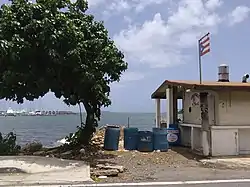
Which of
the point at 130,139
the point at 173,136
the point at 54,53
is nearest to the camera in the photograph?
the point at 54,53

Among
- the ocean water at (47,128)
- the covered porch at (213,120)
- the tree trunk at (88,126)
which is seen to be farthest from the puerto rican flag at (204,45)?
the ocean water at (47,128)

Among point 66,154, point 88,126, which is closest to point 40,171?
point 66,154

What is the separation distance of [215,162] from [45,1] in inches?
341

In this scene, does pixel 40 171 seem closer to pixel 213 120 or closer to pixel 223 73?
pixel 213 120

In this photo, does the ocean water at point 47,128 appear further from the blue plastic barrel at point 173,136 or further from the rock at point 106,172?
the rock at point 106,172

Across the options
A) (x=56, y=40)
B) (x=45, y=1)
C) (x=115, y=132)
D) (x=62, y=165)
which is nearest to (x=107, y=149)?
(x=115, y=132)

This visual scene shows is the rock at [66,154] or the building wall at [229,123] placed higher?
the building wall at [229,123]

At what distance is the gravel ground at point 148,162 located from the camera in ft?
38.8

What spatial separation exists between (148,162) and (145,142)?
2.49 meters

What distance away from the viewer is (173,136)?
18766mm

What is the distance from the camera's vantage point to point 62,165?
12.9 metres

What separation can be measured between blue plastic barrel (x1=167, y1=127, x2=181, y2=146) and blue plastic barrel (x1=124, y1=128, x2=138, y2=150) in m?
2.01

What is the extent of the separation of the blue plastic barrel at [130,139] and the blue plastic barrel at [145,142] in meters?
0.24

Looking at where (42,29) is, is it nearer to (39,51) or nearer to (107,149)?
(39,51)
